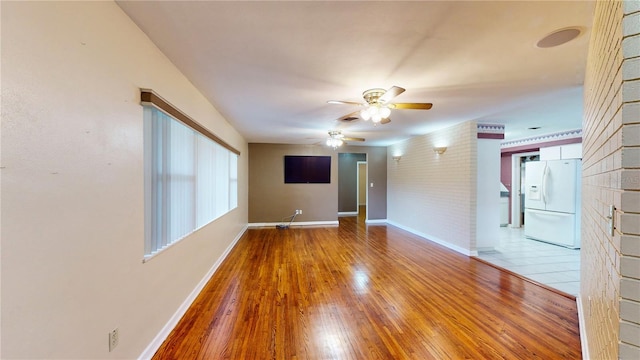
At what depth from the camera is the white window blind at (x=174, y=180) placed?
195cm

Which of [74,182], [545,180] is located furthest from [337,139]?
[545,180]

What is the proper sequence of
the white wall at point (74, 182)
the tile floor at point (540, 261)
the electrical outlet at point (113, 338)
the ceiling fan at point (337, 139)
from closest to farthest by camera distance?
1. the white wall at point (74, 182)
2. the electrical outlet at point (113, 338)
3. the tile floor at point (540, 261)
4. the ceiling fan at point (337, 139)

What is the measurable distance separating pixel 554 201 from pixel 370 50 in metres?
5.67

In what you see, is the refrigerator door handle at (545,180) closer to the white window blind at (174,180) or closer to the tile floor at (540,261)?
the tile floor at (540,261)

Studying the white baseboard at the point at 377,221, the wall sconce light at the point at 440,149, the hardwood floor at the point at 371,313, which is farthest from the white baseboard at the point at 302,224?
the wall sconce light at the point at 440,149

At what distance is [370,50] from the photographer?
200 cm

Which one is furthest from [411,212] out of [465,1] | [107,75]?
[107,75]

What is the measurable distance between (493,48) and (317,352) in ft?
9.13

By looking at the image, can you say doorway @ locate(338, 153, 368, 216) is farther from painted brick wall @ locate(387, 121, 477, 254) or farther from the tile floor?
the tile floor

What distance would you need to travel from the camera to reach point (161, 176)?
2.12m

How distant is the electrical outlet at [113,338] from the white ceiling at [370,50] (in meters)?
1.99

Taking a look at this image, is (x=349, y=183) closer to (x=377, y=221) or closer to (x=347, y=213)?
(x=347, y=213)

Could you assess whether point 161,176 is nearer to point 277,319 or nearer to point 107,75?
point 107,75

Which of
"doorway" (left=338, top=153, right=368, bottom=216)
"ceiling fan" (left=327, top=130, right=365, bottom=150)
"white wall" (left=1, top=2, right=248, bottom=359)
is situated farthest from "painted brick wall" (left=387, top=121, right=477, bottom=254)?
"white wall" (left=1, top=2, right=248, bottom=359)
